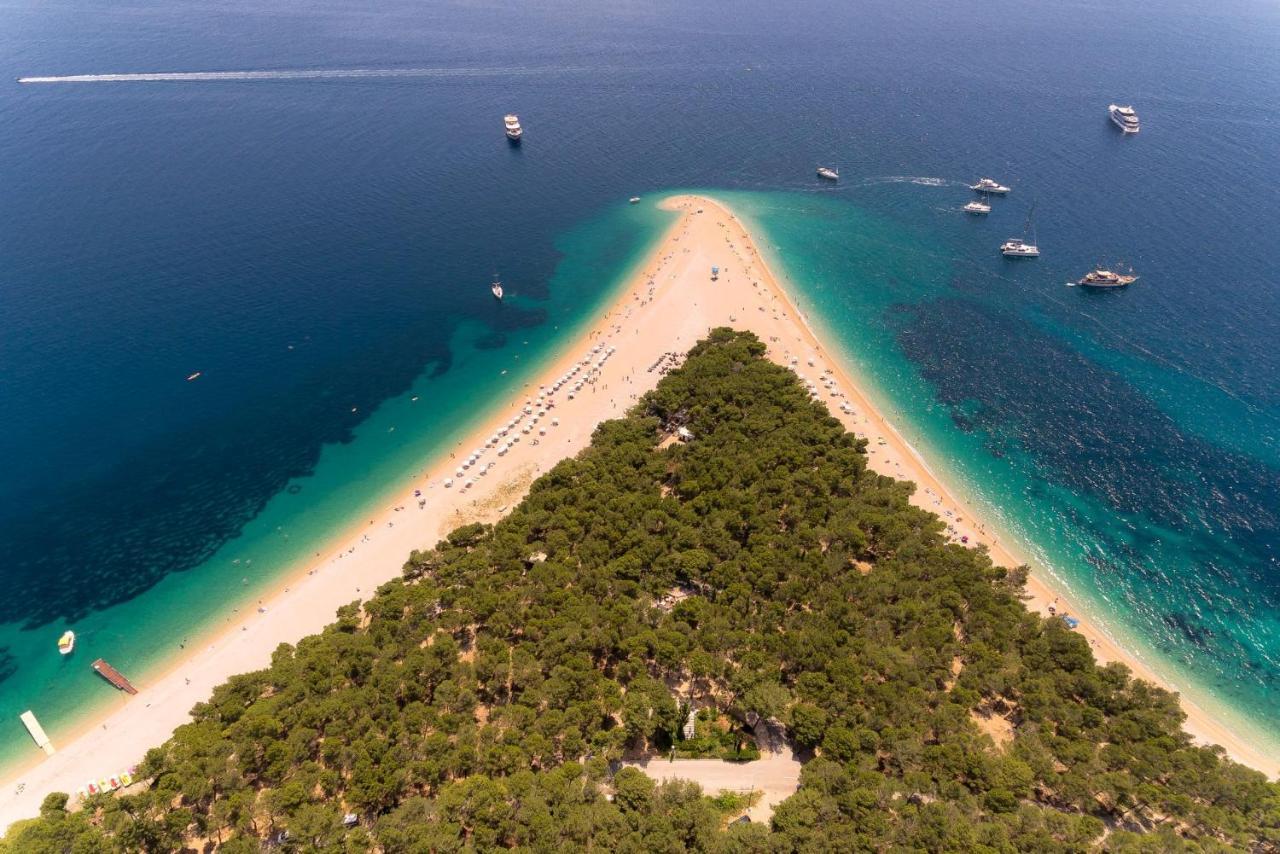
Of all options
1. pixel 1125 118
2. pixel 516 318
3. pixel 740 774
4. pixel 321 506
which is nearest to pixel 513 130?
pixel 516 318

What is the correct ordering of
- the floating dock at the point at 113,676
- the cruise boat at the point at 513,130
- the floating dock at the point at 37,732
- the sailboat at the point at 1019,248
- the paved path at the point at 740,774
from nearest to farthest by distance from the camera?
1. the paved path at the point at 740,774
2. the floating dock at the point at 37,732
3. the floating dock at the point at 113,676
4. the sailboat at the point at 1019,248
5. the cruise boat at the point at 513,130

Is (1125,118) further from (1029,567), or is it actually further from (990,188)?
(1029,567)

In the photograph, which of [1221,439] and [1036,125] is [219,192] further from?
[1036,125]

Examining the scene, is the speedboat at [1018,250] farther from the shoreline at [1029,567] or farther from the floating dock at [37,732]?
the floating dock at [37,732]

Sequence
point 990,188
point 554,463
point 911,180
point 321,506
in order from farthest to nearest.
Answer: point 911,180 → point 990,188 → point 554,463 → point 321,506

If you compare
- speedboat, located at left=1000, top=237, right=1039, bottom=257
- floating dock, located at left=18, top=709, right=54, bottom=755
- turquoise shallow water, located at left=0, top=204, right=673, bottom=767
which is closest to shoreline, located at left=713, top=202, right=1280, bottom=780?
turquoise shallow water, located at left=0, top=204, right=673, bottom=767

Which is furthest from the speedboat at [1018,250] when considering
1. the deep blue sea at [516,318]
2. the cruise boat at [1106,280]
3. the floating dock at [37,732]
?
the floating dock at [37,732]
